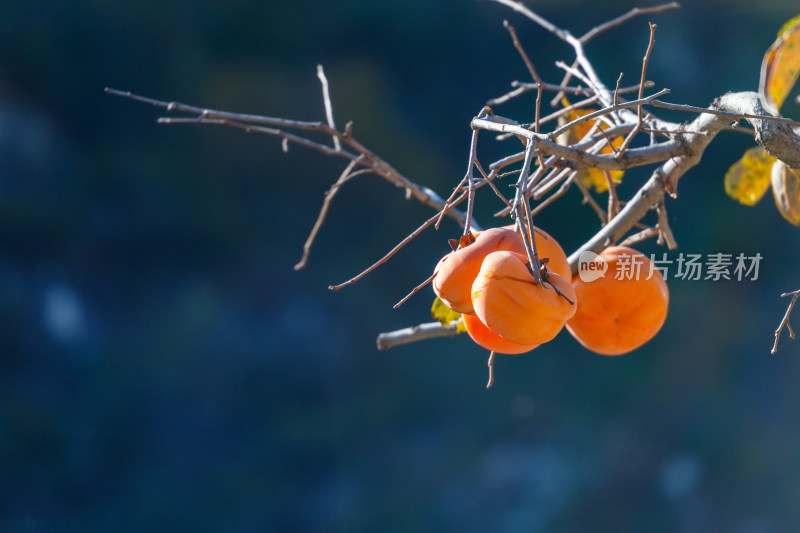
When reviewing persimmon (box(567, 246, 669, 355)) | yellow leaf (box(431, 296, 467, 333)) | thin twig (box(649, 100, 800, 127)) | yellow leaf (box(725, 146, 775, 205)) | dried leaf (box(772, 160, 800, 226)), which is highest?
yellow leaf (box(431, 296, 467, 333))

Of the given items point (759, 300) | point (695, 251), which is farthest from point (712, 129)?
point (759, 300)

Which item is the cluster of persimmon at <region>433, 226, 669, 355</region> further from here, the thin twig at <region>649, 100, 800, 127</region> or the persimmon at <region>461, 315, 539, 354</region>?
the thin twig at <region>649, 100, 800, 127</region>

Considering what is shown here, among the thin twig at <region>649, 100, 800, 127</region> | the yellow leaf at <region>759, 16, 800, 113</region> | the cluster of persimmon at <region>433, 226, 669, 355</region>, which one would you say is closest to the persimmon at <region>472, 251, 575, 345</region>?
the cluster of persimmon at <region>433, 226, 669, 355</region>

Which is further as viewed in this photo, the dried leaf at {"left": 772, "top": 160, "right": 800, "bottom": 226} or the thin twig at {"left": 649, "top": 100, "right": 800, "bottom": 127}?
the dried leaf at {"left": 772, "top": 160, "right": 800, "bottom": 226}

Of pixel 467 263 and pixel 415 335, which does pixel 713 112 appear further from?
pixel 415 335

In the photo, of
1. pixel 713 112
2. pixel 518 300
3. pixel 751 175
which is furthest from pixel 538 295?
pixel 751 175

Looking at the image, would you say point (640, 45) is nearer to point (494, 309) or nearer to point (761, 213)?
point (761, 213)

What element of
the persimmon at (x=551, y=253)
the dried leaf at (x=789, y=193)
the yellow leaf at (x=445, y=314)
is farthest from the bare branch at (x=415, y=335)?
the dried leaf at (x=789, y=193)

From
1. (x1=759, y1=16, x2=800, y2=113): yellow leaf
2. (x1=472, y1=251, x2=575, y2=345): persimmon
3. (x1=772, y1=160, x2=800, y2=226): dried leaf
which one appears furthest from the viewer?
(x1=772, y1=160, x2=800, y2=226): dried leaf
